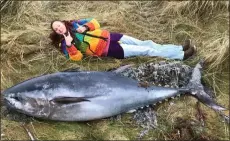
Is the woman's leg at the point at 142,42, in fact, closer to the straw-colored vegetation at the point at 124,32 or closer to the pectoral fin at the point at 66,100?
the straw-colored vegetation at the point at 124,32

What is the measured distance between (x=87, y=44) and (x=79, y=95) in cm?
121

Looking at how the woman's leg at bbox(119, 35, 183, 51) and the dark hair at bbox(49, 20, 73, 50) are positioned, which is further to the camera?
the woman's leg at bbox(119, 35, 183, 51)

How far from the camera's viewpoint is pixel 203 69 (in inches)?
276

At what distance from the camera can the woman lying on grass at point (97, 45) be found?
711 centimetres

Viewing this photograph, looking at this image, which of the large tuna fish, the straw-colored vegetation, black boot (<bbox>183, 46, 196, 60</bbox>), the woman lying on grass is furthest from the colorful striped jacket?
black boot (<bbox>183, 46, 196, 60</bbox>)

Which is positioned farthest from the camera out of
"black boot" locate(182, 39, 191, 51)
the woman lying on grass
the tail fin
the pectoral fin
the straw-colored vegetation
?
"black boot" locate(182, 39, 191, 51)

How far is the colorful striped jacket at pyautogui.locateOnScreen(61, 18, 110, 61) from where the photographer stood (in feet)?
23.3

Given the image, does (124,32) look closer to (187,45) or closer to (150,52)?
(150,52)

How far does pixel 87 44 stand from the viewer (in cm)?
712

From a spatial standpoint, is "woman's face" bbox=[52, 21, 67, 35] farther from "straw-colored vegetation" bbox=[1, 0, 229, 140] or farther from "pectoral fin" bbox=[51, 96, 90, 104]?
"pectoral fin" bbox=[51, 96, 90, 104]

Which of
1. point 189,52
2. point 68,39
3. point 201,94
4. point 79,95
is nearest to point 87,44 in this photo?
point 68,39

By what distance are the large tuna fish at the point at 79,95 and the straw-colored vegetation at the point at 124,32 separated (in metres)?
0.19

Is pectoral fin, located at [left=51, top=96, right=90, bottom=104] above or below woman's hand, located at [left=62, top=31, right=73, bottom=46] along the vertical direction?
below

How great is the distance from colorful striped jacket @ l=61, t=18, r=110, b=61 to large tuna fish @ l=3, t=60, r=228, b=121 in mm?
790
